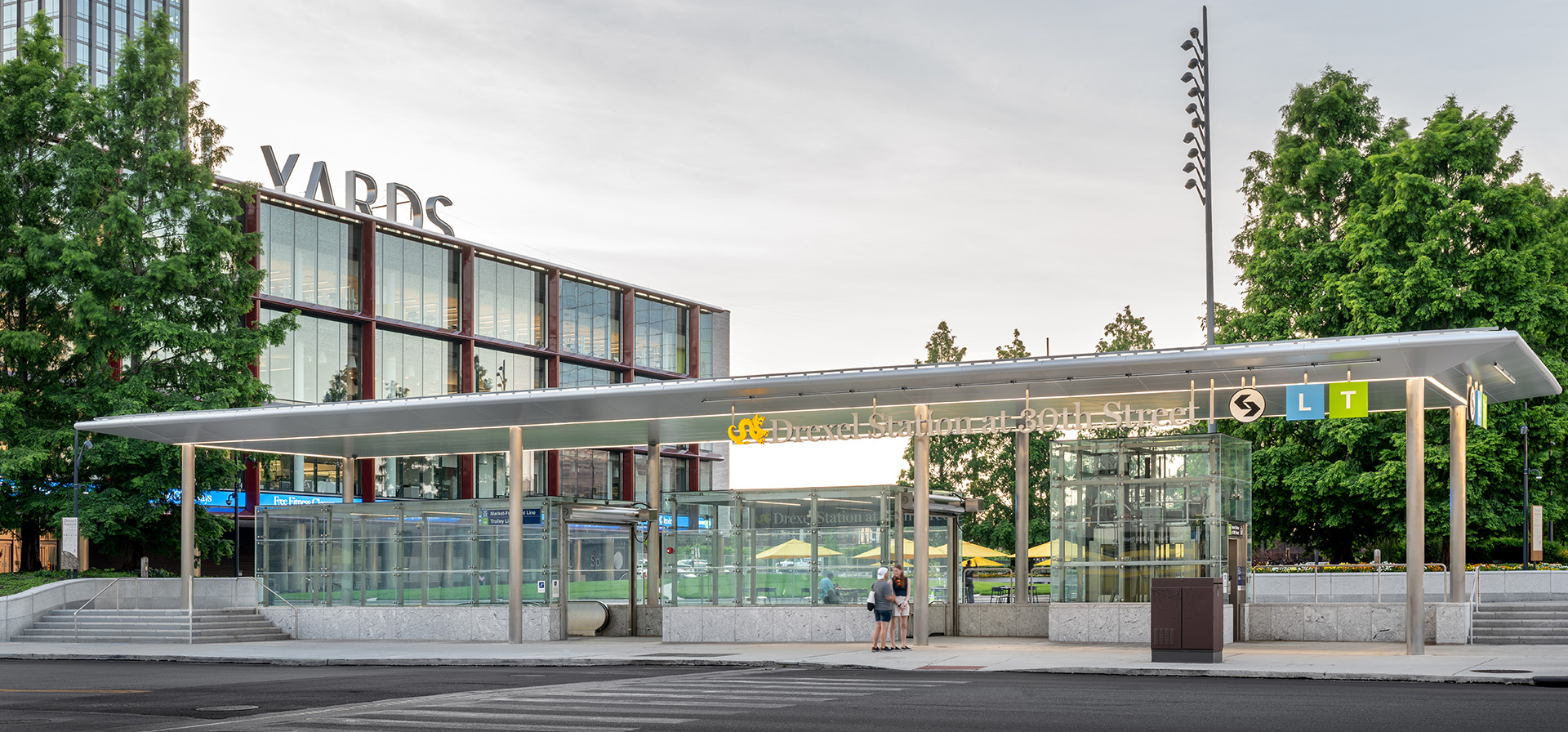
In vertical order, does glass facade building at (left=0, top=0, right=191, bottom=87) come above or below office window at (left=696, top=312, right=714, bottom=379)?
above

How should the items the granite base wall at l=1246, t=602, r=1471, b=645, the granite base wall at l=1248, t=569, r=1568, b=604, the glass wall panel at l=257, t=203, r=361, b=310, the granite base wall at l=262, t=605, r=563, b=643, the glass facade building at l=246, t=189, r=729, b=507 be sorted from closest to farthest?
the granite base wall at l=1246, t=602, r=1471, b=645 < the granite base wall at l=262, t=605, r=563, b=643 < the granite base wall at l=1248, t=569, r=1568, b=604 < the glass wall panel at l=257, t=203, r=361, b=310 < the glass facade building at l=246, t=189, r=729, b=507

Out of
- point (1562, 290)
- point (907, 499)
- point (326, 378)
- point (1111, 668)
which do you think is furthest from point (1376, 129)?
point (326, 378)

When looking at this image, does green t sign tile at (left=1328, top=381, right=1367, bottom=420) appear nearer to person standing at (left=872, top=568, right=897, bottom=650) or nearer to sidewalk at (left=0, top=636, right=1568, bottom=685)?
sidewalk at (left=0, top=636, right=1568, bottom=685)

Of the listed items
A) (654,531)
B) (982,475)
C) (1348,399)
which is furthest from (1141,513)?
(982,475)

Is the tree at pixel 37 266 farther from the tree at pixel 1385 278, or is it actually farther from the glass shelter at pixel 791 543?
the tree at pixel 1385 278

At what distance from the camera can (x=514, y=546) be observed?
2944cm

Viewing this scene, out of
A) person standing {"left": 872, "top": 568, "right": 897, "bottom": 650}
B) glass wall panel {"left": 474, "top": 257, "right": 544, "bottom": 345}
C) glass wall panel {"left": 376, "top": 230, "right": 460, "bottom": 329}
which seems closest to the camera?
person standing {"left": 872, "top": 568, "right": 897, "bottom": 650}

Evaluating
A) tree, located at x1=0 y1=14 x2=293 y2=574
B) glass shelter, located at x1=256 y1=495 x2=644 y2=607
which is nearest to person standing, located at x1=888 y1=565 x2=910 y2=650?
glass shelter, located at x1=256 y1=495 x2=644 y2=607

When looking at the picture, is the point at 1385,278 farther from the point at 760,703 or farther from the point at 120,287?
the point at 120,287

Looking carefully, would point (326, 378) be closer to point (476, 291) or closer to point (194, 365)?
point (476, 291)

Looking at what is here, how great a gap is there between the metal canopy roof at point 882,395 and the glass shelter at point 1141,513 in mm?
987

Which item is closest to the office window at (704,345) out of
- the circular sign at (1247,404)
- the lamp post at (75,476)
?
the lamp post at (75,476)

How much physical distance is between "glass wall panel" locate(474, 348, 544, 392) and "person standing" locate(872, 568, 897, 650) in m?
49.1

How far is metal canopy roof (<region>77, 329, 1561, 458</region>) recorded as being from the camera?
72.6ft
